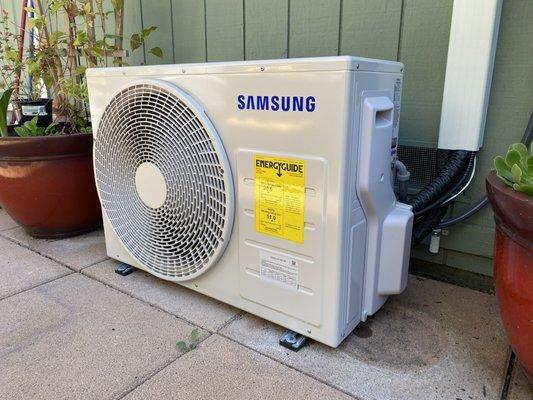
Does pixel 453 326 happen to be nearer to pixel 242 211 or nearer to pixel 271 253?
pixel 271 253

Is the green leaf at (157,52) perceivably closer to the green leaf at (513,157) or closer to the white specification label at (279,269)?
the white specification label at (279,269)

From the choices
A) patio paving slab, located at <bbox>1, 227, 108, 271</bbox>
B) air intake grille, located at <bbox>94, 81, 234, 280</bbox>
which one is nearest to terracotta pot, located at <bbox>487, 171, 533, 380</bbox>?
air intake grille, located at <bbox>94, 81, 234, 280</bbox>

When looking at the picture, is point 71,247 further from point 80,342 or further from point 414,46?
point 414,46

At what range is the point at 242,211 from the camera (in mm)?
1333

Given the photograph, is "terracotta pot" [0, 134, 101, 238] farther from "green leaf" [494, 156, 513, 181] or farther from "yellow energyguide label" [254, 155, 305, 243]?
"green leaf" [494, 156, 513, 181]

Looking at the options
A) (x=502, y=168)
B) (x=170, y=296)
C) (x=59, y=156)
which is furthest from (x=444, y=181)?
(x=59, y=156)

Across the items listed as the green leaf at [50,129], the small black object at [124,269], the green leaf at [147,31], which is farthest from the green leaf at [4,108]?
the small black object at [124,269]

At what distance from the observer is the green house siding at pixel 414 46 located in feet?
4.80

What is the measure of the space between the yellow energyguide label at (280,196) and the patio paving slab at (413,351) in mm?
362

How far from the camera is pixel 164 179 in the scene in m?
1.45

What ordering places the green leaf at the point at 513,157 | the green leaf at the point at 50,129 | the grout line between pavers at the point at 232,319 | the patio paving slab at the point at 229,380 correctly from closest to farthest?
1. the green leaf at the point at 513,157
2. the patio paving slab at the point at 229,380
3. the grout line between pavers at the point at 232,319
4. the green leaf at the point at 50,129

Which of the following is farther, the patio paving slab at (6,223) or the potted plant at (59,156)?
the patio paving slab at (6,223)

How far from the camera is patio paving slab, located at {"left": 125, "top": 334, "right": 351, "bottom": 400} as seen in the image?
3.75 feet

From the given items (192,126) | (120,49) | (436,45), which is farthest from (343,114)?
(120,49)
